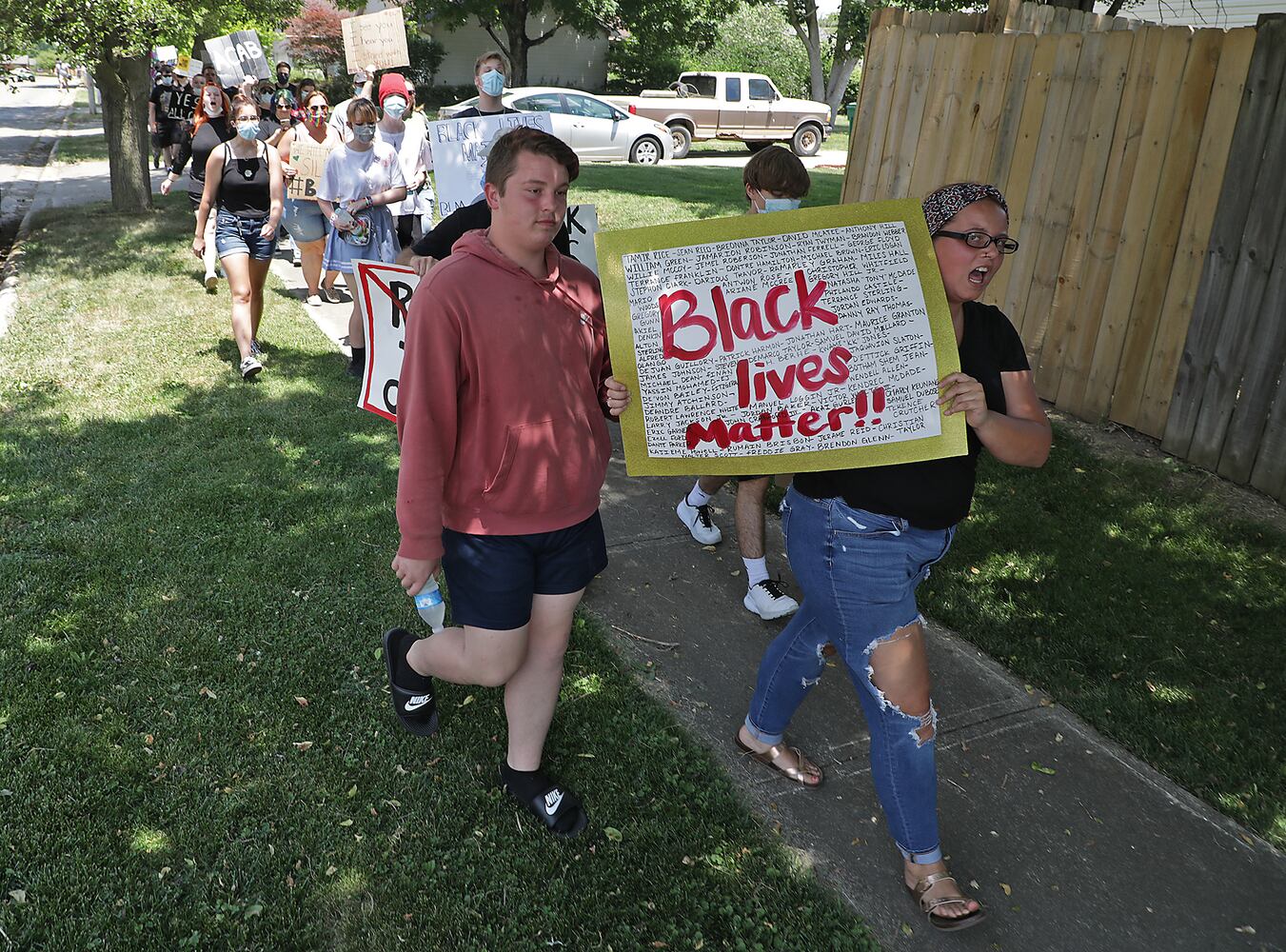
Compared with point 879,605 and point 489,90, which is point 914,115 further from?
point 879,605

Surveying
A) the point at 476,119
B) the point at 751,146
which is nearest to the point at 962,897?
the point at 476,119

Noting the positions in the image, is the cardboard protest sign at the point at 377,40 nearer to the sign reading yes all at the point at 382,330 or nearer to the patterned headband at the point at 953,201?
the sign reading yes all at the point at 382,330

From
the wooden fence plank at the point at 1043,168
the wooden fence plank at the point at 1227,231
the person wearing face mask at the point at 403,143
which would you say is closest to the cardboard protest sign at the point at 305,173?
the person wearing face mask at the point at 403,143

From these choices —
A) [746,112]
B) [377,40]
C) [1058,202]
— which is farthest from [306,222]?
[746,112]

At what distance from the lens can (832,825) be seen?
3146 mm

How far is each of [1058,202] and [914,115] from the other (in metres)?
1.79

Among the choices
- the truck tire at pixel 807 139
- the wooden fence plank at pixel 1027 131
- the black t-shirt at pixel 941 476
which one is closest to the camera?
the black t-shirt at pixel 941 476

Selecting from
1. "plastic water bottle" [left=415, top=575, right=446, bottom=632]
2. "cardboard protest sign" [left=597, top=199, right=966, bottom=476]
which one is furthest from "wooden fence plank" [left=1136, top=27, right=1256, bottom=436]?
"plastic water bottle" [left=415, top=575, right=446, bottom=632]

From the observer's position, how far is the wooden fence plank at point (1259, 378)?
5.37 m

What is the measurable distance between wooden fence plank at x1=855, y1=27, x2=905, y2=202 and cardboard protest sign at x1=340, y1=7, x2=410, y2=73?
4139mm

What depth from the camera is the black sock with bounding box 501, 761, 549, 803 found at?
314 centimetres

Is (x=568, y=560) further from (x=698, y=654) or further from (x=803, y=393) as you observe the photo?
(x=698, y=654)

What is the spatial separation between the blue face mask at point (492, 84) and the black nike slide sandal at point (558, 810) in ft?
16.3

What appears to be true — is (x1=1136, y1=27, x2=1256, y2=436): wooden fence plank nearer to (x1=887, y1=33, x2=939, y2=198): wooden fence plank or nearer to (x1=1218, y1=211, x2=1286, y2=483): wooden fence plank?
(x1=1218, y1=211, x2=1286, y2=483): wooden fence plank
